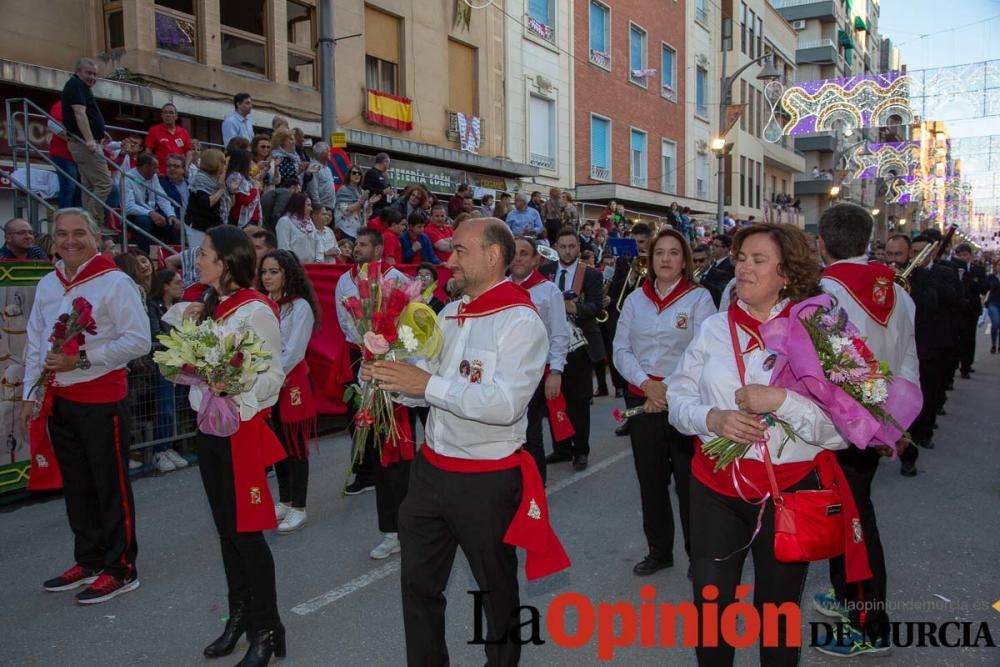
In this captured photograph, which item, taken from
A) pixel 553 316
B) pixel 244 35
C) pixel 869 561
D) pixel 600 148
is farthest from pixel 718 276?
pixel 600 148

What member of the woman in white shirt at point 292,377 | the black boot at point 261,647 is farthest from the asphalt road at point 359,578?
the woman in white shirt at point 292,377

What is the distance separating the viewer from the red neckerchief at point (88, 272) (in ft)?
14.9

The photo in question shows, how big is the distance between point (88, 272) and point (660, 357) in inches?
137

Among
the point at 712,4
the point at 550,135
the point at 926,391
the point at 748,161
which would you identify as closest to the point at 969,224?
the point at 748,161

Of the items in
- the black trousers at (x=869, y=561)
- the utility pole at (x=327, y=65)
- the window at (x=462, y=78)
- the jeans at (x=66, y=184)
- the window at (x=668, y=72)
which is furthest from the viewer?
the window at (x=668, y=72)

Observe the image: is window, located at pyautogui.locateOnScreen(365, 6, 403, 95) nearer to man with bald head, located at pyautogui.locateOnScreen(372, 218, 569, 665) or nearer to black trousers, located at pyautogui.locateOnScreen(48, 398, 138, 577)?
black trousers, located at pyautogui.locateOnScreen(48, 398, 138, 577)

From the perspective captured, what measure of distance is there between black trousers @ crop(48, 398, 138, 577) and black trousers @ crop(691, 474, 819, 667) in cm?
345

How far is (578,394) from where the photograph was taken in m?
7.63

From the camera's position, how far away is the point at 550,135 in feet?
72.3

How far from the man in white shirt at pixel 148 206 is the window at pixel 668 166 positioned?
71.0 ft

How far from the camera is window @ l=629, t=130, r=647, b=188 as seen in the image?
87.5 ft

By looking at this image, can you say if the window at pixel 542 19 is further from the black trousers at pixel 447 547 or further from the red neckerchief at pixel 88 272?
the black trousers at pixel 447 547

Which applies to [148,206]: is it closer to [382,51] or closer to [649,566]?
[649,566]

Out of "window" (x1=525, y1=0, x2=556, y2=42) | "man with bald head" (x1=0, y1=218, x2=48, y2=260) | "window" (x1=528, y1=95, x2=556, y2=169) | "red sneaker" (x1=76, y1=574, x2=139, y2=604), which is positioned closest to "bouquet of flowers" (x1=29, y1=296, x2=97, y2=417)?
"red sneaker" (x1=76, y1=574, x2=139, y2=604)
